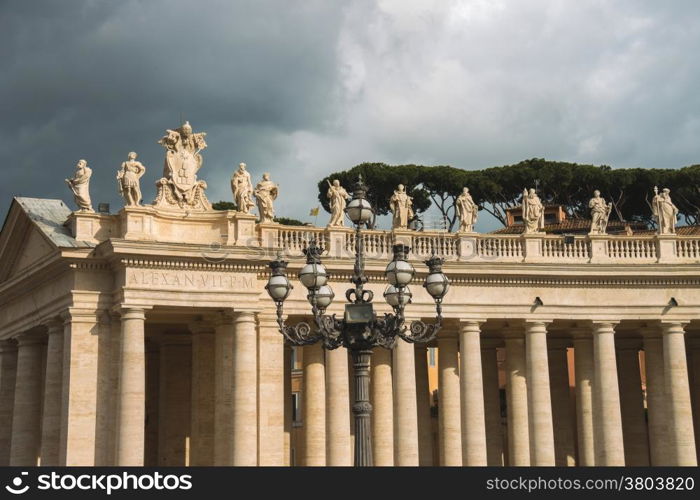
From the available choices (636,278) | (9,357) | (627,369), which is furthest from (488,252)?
(9,357)

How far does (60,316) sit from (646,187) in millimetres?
65565

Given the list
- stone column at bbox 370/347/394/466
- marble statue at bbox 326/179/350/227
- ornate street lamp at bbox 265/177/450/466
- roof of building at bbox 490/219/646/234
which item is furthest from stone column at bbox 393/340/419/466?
roof of building at bbox 490/219/646/234

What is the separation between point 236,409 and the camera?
4822 centimetres

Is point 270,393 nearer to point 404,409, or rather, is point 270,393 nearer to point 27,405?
point 404,409

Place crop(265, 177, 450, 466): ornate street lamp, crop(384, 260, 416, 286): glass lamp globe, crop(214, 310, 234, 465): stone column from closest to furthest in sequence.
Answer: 1. crop(265, 177, 450, 466): ornate street lamp
2. crop(384, 260, 416, 286): glass lamp globe
3. crop(214, 310, 234, 465): stone column

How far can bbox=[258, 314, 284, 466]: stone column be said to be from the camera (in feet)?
161

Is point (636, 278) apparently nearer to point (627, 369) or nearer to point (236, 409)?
point (627, 369)

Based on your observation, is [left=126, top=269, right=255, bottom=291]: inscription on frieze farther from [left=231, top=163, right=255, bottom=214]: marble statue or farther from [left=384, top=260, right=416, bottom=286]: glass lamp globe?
[left=384, top=260, right=416, bottom=286]: glass lamp globe

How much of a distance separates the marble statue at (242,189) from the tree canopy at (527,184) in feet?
162

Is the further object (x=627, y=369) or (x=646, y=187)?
(x=646, y=187)

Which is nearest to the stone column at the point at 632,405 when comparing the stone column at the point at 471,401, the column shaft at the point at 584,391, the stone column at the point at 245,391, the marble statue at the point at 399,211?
the column shaft at the point at 584,391

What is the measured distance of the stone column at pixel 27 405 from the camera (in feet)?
177

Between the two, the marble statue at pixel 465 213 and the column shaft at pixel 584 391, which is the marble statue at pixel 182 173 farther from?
the column shaft at pixel 584 391

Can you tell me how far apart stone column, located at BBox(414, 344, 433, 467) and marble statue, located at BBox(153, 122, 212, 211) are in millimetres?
14929
